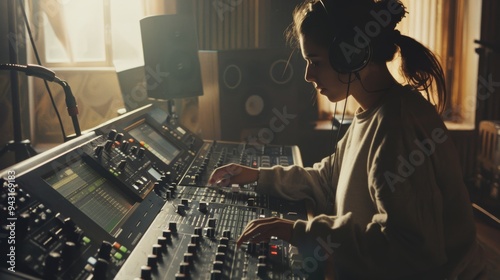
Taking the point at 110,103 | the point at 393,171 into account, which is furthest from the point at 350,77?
the point at 110,103

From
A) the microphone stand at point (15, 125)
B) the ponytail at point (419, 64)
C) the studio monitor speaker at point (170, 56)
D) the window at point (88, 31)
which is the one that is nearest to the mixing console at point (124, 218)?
the ponytail at point (419, 64)

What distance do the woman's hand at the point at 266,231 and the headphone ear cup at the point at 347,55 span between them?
0.37 m

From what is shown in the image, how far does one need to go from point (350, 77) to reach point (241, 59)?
4.54ft

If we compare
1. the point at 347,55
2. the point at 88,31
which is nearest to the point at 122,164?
the point at 347,55

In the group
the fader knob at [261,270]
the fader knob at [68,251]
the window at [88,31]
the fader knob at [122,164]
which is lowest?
the fader knob at [261,270]

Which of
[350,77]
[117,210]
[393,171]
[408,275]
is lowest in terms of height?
[408,275]

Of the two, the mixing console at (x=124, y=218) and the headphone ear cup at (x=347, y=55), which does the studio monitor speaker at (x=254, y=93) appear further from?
the headphone ear cup at (x=347, y=55)

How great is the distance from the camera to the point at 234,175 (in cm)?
142

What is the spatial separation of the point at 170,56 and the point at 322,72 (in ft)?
4.19

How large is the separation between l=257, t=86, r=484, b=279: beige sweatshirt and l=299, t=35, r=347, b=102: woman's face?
4.0 inches

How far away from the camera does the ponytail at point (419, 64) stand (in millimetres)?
1059

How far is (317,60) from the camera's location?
43.4 inches

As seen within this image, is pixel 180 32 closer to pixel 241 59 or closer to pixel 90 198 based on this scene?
pixel 241 59

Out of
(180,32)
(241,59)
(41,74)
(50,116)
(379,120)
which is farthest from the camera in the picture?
(50,116)
